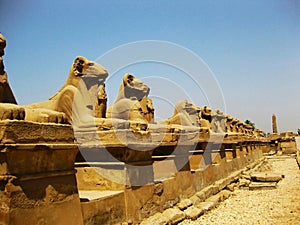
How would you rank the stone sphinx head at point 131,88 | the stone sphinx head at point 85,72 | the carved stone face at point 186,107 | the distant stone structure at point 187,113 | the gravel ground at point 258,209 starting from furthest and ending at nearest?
the carved stone face at point 186,107
the distant stone structure at point 187,113
the stone sphinx head at point 131,88
the gravel ground at point 258,209
the stone sphinx head at point 85,72

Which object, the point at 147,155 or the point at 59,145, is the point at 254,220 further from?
the point at 59,145

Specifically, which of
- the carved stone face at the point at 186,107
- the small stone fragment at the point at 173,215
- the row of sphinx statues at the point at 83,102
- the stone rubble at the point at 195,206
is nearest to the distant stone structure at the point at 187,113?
the carved stone face at the point at 186,107

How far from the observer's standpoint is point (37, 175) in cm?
293

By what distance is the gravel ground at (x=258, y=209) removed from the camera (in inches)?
220

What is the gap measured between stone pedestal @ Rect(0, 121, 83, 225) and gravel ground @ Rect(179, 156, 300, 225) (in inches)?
107

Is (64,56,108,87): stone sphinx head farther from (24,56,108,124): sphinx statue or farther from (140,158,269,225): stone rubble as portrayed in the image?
(140,158,269,225): stone rubble

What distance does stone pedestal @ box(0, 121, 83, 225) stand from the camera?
2670mm

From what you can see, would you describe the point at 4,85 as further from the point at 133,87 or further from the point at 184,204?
the point at 184,204

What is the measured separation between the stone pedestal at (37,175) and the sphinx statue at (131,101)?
3.11 m

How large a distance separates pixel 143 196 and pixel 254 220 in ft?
6.78

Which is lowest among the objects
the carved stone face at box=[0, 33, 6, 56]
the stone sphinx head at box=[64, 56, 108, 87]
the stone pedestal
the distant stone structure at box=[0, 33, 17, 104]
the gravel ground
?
the gravel ground

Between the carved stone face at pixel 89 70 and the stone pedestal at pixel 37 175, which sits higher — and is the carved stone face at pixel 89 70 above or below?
above

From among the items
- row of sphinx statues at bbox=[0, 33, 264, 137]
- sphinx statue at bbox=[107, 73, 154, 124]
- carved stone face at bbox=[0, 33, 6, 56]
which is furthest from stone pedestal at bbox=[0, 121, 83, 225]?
sphinx statue at bbox=[107, 73, 154, 124]

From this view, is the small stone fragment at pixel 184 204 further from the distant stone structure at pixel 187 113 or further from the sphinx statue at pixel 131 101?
the distant stone structure at pixel 187 113
